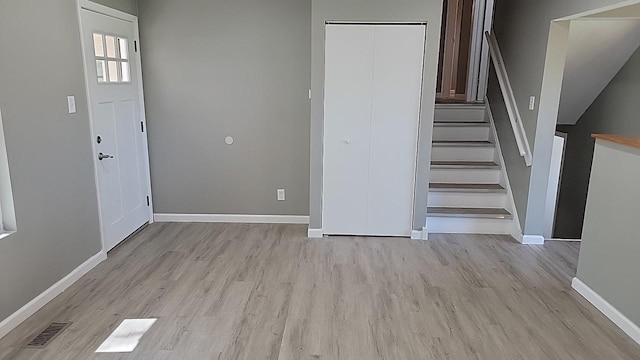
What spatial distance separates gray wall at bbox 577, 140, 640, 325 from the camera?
104 inches

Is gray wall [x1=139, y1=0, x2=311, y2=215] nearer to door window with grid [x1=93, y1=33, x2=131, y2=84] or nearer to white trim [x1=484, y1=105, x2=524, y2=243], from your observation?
door window with grid [x1=93, y1=33, x2=131, y2=84]

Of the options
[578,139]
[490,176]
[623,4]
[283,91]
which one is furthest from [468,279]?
[578,139]

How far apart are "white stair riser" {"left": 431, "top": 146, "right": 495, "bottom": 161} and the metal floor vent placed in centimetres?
386

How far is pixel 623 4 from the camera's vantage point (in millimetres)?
2680

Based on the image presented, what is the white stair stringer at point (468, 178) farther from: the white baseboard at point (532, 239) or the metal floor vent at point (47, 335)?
the metal floor vent at point (47, 335)

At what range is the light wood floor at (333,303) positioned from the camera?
248 centimetres

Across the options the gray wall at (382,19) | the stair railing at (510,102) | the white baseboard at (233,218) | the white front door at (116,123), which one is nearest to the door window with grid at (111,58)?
the white front door at (116,123)

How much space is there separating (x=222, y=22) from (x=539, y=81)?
3024 millimetres

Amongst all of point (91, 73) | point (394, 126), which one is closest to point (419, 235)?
point (394, 126)

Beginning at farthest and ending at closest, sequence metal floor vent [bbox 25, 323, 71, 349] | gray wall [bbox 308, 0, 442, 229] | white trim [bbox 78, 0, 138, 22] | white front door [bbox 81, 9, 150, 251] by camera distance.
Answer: gray wall [bbox 308, 0, 442, 229] < white front door [bbox 81, 9, 150, 251] < white trim [bbox 78, 0, 138, 22] < metal floor vent [bbox 25, 323, 71, 349]

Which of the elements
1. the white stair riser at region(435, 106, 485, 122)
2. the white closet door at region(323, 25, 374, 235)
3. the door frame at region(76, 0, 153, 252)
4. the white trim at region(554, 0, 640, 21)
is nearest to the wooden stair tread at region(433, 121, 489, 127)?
the white stair riser at region(435, 106, 485, 122)

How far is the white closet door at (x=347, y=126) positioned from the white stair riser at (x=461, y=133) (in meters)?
1.45

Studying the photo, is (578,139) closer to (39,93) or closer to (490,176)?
(490,176)

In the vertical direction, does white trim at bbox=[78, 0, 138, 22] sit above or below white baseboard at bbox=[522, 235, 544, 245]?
above
